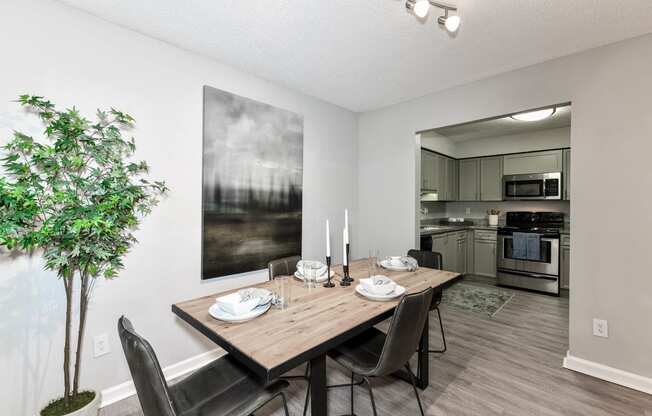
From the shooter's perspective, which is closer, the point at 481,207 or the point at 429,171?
the point at 429,171

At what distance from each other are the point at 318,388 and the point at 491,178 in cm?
505

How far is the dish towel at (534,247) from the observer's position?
4168 mm

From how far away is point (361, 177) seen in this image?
3.83 m

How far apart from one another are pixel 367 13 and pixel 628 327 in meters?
2.92

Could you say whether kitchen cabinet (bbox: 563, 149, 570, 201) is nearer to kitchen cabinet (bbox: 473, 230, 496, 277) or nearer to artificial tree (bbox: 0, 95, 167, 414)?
kitchen cabinet (bbox: 473, 230, 496, 277)

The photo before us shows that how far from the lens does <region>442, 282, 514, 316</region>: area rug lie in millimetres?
3588

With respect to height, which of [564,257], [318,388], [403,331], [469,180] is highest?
[469,180]

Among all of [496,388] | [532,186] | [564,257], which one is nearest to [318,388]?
[496,388]

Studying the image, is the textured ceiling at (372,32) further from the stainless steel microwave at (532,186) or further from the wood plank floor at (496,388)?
the stainless steel microwave at (532,186)

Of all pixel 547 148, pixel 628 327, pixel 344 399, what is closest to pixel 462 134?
pixel 547 148

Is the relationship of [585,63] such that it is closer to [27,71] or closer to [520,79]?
[520,79]

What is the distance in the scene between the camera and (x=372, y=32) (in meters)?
2.03

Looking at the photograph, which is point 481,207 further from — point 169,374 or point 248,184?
point 169,374

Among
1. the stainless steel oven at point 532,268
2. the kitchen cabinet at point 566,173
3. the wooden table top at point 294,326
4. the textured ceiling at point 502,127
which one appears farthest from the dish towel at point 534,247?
the wooden table top at point 294,326
